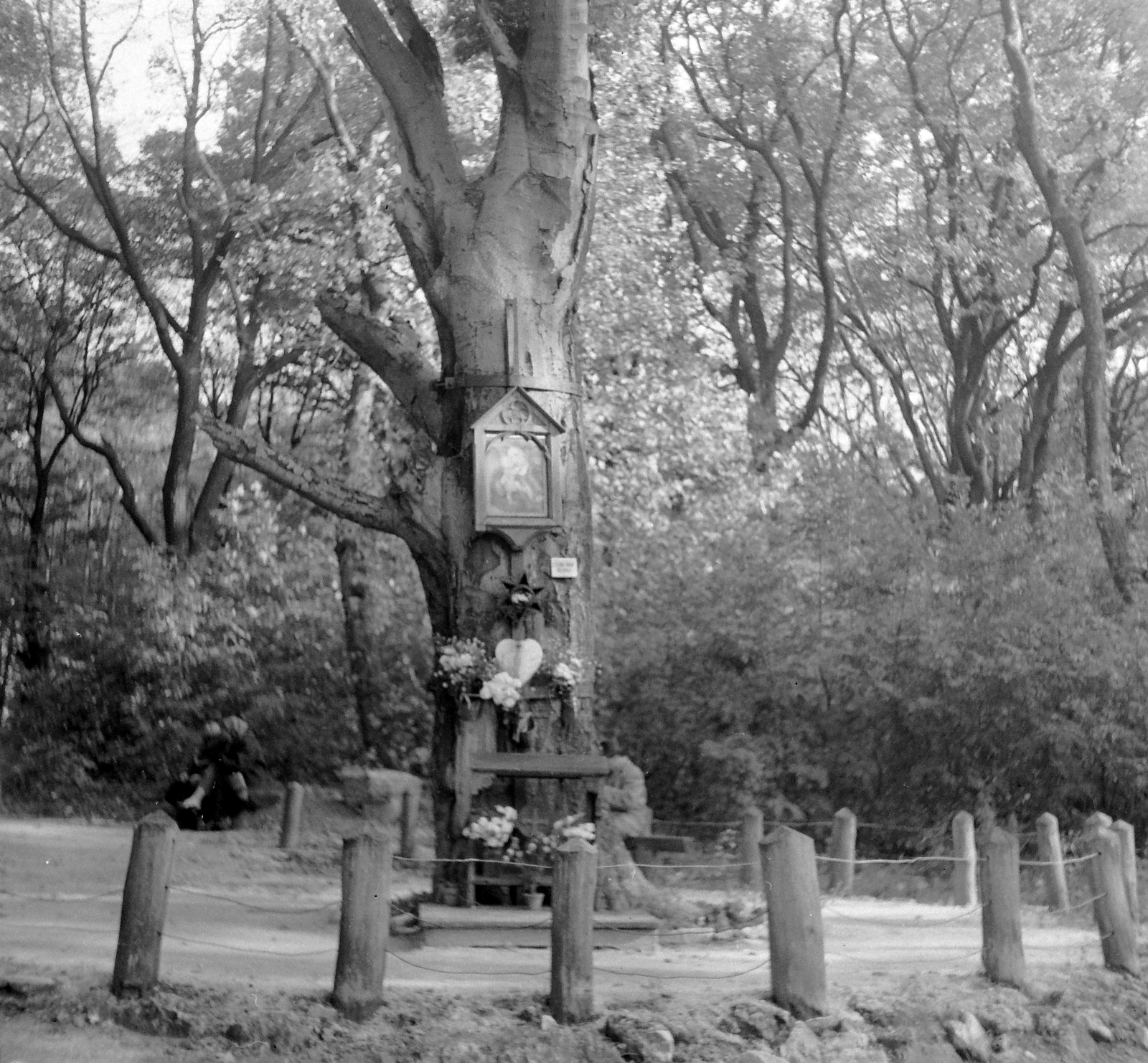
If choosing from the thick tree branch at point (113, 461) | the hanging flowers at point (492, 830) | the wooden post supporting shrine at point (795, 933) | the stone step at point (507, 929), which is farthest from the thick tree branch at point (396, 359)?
the thick tree branch at point (113, 461)

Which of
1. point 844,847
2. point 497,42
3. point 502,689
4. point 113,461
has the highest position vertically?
point 113,461

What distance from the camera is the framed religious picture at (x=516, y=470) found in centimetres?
1046

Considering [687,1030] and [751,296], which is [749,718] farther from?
[751,296]

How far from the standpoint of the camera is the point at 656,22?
22.6 meters

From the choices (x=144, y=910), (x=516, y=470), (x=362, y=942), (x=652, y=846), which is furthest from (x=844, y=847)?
(x=144, y=910)

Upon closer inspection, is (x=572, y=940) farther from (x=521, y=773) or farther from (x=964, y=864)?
(x=964, y=864)

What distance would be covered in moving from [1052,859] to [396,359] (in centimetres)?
668

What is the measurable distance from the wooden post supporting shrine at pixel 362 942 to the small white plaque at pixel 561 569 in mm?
3448

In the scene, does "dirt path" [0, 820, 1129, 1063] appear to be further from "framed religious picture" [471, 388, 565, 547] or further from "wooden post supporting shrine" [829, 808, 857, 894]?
"framed religious picture" [471, 388, 565, 547]

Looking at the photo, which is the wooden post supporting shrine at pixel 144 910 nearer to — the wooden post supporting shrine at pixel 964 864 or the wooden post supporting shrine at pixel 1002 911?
the wooden post supporting shrine at pixel 1002 911

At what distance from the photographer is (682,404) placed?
62.1 feet

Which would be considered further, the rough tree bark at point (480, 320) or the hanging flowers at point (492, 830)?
the rough tree bark at point (480, 320)

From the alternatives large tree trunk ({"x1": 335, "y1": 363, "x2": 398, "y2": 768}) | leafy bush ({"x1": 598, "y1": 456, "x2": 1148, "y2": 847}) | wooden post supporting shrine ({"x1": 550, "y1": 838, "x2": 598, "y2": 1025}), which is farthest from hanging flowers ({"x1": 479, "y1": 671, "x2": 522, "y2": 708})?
large tree trunk ({"x1": 335, "y1": 363, "x2": 398, "y2": 768})

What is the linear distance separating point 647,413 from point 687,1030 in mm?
11758
